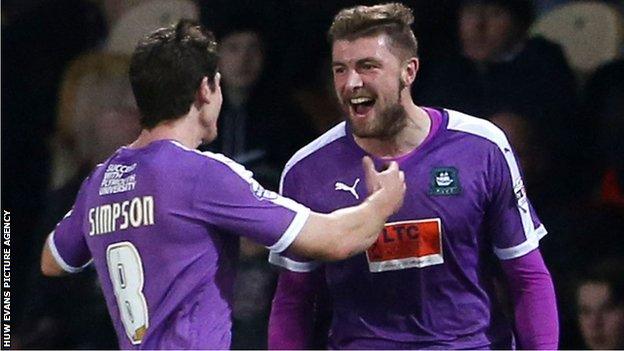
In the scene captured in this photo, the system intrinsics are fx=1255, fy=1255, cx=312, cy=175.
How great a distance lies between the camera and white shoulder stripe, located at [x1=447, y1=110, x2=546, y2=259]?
10.5 ft

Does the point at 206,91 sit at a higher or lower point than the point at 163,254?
higher

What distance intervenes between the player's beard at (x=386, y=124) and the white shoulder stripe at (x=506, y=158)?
13cm

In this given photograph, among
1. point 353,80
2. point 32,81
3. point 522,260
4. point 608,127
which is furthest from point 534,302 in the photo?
point 32,81

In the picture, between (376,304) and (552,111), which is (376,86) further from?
(552,111)

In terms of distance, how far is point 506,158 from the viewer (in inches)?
126

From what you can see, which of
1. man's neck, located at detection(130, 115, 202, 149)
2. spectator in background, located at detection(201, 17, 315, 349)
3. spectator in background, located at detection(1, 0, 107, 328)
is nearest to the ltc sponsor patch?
man's neck, located at detection(130, 115, 202, 149)

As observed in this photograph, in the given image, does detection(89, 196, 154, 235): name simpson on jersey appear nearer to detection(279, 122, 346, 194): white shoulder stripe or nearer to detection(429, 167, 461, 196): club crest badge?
detection(279, 122, 346, 194): white shoulder stripe

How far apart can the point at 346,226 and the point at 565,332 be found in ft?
5.10

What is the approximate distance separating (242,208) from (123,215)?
27 cm

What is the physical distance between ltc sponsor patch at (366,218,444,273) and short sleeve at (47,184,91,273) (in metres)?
0.72

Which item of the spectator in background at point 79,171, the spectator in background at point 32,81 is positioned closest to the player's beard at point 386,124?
the spectator in background at point 79,171

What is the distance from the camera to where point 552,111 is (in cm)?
424

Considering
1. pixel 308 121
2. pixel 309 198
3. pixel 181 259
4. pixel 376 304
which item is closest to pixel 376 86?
Answer: pixel 309 198

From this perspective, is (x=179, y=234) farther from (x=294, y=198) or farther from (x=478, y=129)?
(x=478, y=129)
